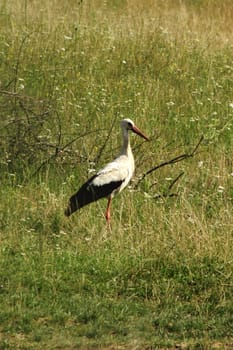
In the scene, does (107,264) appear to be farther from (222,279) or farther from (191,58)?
(191,58)

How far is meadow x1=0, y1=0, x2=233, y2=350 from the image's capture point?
5.79 metres

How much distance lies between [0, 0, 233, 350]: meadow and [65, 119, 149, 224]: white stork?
11cm

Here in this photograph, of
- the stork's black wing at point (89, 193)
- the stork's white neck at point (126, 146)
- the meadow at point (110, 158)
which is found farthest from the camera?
the stork's white neck at point (126, 146)

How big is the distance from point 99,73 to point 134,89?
60 centimetres

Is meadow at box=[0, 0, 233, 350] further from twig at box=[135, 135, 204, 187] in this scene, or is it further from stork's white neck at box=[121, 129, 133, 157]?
stork's white neck at box=[121, 129, 133, 157]

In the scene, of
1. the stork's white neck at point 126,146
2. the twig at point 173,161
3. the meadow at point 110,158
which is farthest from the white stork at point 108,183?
the twig at point 173,161

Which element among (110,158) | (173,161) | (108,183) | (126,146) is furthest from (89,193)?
(110,158)

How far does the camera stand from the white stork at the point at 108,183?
741 centimetres

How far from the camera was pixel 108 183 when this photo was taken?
777 centimetres

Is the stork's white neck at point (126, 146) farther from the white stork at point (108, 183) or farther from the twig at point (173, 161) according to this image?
the twig at point (173, 161)

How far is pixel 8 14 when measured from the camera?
1220 cm

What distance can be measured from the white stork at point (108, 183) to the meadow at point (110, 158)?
11 centimetres

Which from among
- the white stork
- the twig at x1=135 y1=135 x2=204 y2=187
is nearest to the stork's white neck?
the white stork

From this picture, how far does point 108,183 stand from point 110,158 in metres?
1.26
